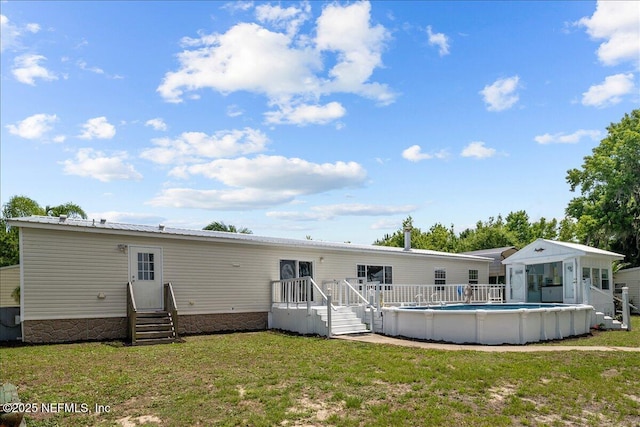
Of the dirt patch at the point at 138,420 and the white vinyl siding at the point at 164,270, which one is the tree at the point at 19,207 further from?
the dirt patch at the point at 138,420

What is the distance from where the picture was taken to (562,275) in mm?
18875

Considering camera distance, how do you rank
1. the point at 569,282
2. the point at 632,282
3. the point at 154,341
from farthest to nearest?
1. the point at 632,282
2. the point at 569,282
3. the point at 154,341

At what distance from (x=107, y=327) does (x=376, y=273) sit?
35.5 feet

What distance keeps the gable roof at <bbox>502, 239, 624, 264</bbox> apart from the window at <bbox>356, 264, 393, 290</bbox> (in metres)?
5.45

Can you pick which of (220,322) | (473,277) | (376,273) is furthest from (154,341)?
(473,277)

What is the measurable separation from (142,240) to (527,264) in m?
15.6

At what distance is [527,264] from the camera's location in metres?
20.3

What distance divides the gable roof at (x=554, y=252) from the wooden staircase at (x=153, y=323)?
14.3 metres

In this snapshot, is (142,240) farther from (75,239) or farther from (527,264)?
(527,264)

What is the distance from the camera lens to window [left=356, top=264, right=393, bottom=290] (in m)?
19.4

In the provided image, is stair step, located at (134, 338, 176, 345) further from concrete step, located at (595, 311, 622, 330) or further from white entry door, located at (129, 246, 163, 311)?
concrete step, located at (595, 311, 622, 330)

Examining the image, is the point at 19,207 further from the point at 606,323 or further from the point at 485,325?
the point at 606,323

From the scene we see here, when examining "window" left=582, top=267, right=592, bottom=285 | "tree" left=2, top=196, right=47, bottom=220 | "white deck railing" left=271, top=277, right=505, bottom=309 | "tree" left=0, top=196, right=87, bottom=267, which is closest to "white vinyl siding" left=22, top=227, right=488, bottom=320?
"white deck railing" left=271, top=277, right=505, bottom=309

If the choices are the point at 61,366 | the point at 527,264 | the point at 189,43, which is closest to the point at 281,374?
the point at 61,366
